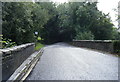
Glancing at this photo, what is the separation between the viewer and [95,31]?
41969 mm

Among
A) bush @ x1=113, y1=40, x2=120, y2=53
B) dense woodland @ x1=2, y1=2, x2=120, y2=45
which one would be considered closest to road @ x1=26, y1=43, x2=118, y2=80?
Result: dense woodland @ x1=2, y1=2, x2=120, y2=45

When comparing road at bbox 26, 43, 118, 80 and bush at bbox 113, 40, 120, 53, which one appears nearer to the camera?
road at bbox 26, 43, 118, 80

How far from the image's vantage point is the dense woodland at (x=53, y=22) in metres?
16.2

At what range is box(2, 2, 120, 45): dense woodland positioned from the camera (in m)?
16.2

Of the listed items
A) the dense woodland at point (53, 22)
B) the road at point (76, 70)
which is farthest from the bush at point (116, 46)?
the dense woodland at point (53, 22)

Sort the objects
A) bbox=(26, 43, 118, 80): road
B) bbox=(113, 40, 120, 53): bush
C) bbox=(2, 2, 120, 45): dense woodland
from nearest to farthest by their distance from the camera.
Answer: bbox=(26, 43, 118, 80): road, bbox=(113, 40, 120, 53): bush, bbox=(2, 2, 120, 45): dense woodland

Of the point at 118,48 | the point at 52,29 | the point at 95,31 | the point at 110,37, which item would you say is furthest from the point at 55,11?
the point at 118,48

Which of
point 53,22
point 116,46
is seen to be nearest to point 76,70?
point 116,46

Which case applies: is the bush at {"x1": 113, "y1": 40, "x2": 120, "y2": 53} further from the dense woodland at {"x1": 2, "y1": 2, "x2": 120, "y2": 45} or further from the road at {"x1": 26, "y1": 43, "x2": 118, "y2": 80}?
the dense woodland at {"x1": 2, "y1": 2, "x2": 120, "y2": 45}

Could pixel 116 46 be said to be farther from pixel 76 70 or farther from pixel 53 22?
pixel 53 22

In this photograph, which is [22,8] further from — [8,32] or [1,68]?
[1,68]

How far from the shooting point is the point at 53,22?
52.0 m

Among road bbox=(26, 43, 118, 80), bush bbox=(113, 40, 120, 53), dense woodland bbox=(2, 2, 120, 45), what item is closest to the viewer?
road bbox=(26, 43, 118, 80)

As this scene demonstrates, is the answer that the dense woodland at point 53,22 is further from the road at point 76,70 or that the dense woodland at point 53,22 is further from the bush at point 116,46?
the bush at point 116,46
